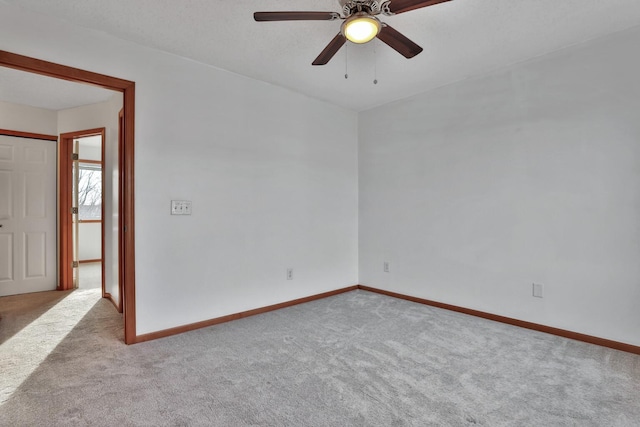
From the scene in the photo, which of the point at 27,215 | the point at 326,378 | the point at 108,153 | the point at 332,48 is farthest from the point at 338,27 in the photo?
the point at 27,215

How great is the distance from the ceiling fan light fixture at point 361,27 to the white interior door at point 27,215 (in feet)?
14.8

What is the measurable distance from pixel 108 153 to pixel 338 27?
321 cm

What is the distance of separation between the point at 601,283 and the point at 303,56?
3065 mm

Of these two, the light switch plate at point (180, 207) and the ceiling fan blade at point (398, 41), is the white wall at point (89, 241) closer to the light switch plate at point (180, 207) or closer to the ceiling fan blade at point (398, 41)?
the light switch plate at point (180, 207)

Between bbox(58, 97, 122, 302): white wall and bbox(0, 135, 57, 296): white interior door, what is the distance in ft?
1.54

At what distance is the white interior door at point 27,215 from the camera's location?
4047 millimetres

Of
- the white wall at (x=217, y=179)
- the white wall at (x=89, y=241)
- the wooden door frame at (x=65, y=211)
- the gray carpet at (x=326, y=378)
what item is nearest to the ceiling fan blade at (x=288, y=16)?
the white wall at (x=217, y=179)

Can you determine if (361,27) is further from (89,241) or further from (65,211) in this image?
(89,241)

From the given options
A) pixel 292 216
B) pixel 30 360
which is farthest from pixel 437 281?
pixel 30 360

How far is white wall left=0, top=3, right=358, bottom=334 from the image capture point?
261cm

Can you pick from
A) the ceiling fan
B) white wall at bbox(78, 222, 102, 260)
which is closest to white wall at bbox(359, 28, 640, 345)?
the ceiling fan

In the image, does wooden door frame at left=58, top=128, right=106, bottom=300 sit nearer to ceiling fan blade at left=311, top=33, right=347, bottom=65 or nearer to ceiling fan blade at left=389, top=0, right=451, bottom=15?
ceiling fan blade at left=311, top=33, right=347, bottom=65

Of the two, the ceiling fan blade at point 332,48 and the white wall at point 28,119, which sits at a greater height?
the white wall at point 28,119

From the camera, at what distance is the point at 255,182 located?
11.0 feet
